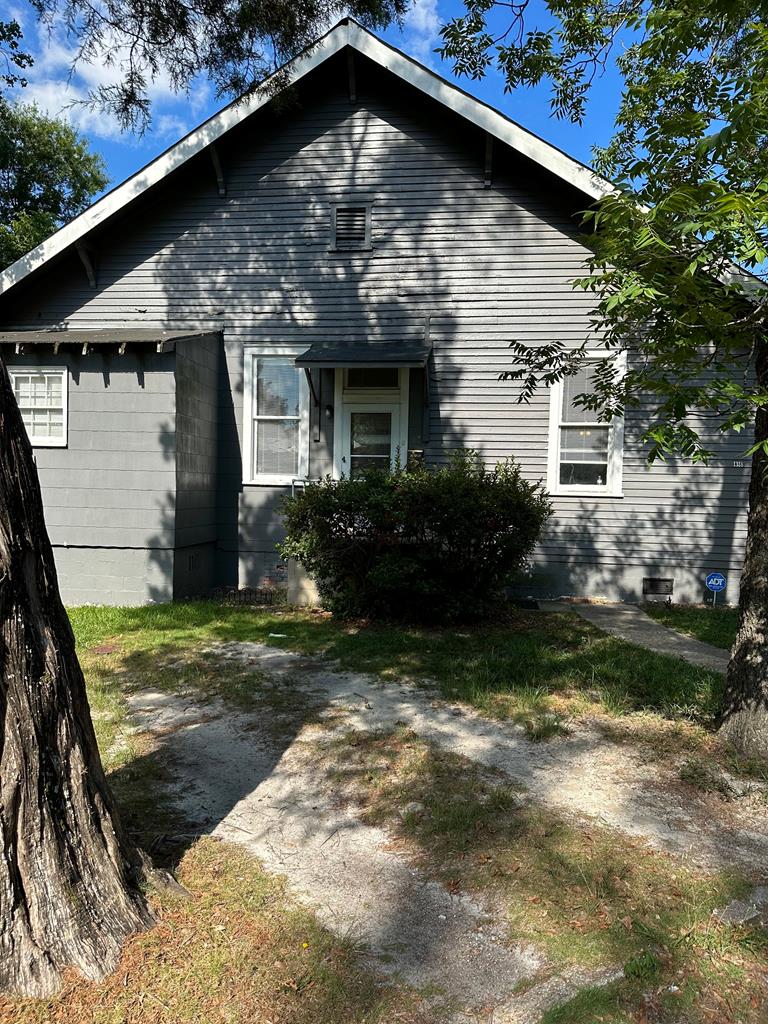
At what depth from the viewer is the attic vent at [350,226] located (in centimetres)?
1020

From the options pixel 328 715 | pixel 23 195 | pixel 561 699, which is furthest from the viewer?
pixel 23 195

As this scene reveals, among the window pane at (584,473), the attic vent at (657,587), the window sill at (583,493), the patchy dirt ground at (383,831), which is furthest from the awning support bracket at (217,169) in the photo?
the attic vent at (657,587)

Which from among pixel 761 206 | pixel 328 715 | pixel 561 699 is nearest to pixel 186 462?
pixel 328 715

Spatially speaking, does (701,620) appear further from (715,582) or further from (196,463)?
(196,463)

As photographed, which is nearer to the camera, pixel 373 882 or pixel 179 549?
pixel 373 882

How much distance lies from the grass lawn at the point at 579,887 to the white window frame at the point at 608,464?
6.41 m

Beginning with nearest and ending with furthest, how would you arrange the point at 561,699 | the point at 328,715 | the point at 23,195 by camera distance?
the point at 328,715
the point at 561,699
the point at 23,195

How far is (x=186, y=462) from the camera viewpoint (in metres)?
9.40

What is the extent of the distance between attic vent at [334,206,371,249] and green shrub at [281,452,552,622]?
414 centimetres

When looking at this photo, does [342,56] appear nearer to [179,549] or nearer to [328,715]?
[179,549]

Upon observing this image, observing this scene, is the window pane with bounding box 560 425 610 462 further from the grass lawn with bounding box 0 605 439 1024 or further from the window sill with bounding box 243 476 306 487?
the grass lawn with bounding box 0 605 439 1024

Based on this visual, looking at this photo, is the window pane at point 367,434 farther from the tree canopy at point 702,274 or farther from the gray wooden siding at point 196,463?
the tree canopy at point 702,274

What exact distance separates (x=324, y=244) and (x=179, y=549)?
499 cm

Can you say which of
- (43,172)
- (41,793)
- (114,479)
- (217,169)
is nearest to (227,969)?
(41,793)
